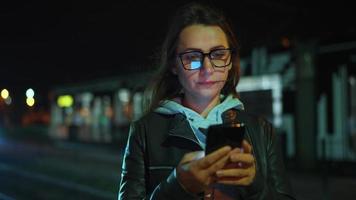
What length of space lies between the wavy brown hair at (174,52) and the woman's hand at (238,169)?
508 mm

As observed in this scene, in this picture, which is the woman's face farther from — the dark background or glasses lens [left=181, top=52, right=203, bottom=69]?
the dark background

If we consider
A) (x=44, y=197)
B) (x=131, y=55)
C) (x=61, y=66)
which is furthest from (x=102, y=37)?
(x=44, y=197)

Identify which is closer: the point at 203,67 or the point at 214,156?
the point at 214,156

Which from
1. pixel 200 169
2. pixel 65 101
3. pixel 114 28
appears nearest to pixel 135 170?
pixel 200 169

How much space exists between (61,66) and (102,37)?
6342 mm

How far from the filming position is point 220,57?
1.77 m

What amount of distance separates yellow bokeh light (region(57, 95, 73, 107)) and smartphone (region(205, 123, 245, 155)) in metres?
31.9

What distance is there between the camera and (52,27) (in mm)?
19562

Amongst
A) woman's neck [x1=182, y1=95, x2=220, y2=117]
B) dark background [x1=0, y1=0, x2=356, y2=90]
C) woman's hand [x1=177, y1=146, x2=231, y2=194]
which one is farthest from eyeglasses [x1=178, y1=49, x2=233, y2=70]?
dark background [x1=0, y1=0, x2=356, y2=90]

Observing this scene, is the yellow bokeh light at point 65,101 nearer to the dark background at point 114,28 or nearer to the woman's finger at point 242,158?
the dark background at point 114,28

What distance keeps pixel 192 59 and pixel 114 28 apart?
66.4 feet

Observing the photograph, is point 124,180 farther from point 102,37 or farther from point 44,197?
point 102,37

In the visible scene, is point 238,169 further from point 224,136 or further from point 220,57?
point 220,57

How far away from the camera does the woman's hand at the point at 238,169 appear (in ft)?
4.64
